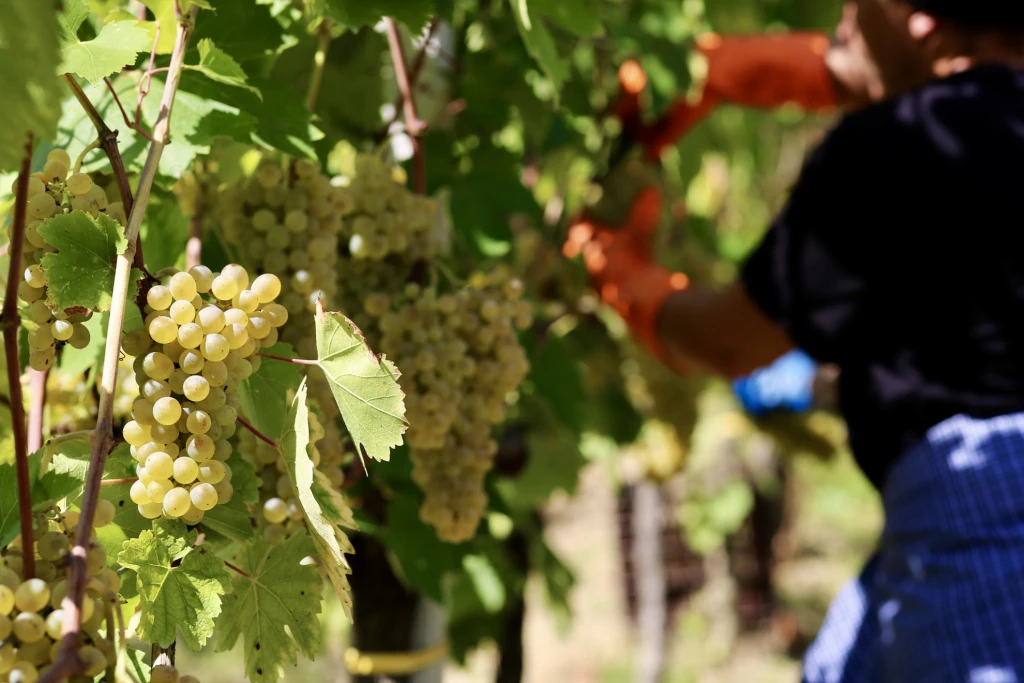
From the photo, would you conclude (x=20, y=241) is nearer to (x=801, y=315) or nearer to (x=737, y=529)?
(x=801, y=315)

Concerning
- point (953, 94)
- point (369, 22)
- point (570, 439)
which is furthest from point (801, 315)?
point (369, 22)

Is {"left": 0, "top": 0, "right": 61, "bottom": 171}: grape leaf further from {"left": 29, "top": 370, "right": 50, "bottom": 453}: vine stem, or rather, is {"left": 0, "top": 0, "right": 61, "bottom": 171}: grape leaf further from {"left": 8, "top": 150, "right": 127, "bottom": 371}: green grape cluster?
{"left": 29, "top": 370, "right": 50, "bottom": 453}: vine stem

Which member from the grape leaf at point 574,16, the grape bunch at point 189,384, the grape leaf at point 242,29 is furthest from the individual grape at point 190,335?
the grape leaf at point 574,16

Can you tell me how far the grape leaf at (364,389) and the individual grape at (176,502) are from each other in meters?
0.10

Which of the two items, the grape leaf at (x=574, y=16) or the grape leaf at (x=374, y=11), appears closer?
the grape leaf at (x=374, y=11)

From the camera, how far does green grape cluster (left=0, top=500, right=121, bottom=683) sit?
17.3 inches

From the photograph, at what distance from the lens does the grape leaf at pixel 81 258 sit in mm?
543

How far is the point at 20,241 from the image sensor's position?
1.64ft

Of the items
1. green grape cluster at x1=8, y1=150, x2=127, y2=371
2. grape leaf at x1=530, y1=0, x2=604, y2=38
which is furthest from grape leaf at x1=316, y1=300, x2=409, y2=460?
grape leaf at x1=530, y1=0, x2=604, y2=38

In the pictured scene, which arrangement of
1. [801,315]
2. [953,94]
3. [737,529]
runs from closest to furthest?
[953,94]
[801,315]
[737,529]

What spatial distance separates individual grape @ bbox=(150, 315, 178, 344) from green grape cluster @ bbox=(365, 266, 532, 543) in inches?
11.5

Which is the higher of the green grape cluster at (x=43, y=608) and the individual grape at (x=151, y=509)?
the green grape cluster at (x=43, y=608)

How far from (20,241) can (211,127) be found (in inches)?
10.7

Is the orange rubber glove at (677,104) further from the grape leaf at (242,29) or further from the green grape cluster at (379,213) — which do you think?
the grape leaf at (242,29)
